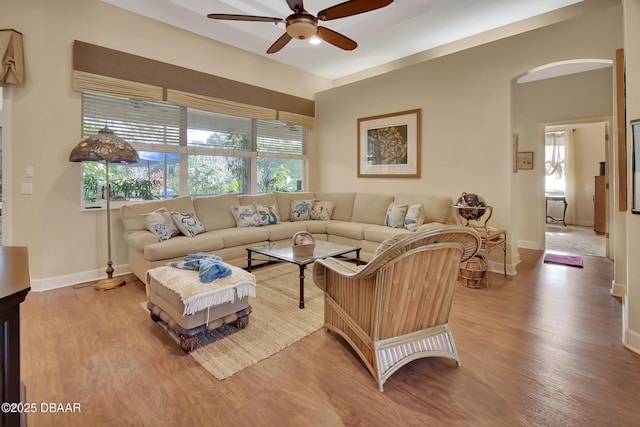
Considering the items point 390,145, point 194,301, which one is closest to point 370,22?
point 390,145

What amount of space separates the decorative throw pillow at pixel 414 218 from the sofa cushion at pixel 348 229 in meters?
0.59

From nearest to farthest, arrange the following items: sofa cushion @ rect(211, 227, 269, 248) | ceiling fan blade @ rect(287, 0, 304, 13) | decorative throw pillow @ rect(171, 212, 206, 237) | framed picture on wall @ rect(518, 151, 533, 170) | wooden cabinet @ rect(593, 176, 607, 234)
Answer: ceiling fan blade @ rect(287, 0, 304, 13) < decorative throw pillow @ rect(171, 212, 206, 237) < sofa cushion @ rect(211, 227, 269, 248) < framed picture on wall @ rect(518, 151, 533, 170) < wooden cabinet @ rect(593, 176, 607, 234)

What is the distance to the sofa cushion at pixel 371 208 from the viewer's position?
188 inches

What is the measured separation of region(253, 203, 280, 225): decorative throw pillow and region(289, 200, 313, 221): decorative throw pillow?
353 millimetres

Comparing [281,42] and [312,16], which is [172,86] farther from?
[312,16]

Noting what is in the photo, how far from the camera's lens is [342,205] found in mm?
5277

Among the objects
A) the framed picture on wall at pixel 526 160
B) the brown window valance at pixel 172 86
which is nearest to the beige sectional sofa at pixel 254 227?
the brown window valance at pixel 172 86

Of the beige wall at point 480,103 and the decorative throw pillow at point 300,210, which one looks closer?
the beige wall at point 480,103

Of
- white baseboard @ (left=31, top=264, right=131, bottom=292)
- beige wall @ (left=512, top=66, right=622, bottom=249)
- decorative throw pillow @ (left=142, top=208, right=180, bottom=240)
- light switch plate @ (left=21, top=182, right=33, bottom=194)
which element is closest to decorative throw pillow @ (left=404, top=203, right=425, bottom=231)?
beige wall @ (left=512, top=66, right=622, bottom=249)

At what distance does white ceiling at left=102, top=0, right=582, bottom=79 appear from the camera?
3688mm

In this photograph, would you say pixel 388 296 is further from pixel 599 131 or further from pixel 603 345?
pixel 599 131

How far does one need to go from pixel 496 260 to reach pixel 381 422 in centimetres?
325

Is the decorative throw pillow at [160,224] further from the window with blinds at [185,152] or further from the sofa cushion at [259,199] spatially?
the sofa cushion at [259,199]

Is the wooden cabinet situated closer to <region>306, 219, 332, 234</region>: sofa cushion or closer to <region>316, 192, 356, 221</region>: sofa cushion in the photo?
<region>316, 192, 356, 221</region>: sofa cushion
